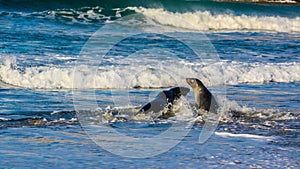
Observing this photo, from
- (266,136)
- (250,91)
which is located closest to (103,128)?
(266,136)

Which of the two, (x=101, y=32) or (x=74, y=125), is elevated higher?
(x=101, y=32)

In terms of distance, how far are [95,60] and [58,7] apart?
12.6 m

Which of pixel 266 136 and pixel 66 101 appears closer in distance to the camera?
pixel 266 136

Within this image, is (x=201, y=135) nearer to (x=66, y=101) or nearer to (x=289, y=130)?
(x=289, y=130)

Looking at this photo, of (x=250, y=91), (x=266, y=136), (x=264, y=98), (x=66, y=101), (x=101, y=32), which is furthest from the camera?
(x=101, y=32)

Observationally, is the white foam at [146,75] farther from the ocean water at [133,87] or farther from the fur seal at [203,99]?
the fur seal at [203,99]

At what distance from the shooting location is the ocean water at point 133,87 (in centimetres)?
745

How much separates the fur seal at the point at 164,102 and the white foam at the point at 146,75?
2.81 metres

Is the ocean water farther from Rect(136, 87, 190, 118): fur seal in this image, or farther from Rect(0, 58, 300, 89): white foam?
Rect(136, 87, 190, 118): fur seal

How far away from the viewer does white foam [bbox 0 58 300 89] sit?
13.7 metres

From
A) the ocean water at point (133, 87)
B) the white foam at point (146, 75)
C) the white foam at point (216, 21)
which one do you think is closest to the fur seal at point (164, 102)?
the ocean water at point (133, 87)

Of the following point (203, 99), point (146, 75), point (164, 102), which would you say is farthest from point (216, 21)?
point (164, 102)

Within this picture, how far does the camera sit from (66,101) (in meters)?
11.1

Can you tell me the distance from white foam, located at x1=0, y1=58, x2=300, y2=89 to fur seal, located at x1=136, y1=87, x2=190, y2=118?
2.81 m
